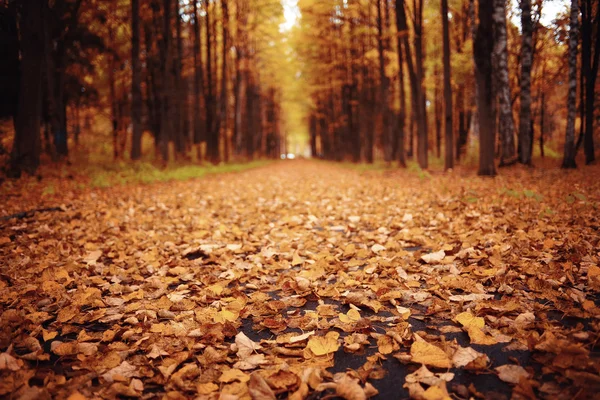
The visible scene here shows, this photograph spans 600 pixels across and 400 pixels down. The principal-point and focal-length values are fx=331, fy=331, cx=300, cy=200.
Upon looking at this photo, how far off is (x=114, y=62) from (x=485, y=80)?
54.7 ft

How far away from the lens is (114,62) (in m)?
16.6

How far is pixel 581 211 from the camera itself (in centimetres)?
407

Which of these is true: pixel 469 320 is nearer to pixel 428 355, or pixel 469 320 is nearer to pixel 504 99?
pixel 428 355

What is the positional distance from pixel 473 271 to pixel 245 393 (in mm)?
2026

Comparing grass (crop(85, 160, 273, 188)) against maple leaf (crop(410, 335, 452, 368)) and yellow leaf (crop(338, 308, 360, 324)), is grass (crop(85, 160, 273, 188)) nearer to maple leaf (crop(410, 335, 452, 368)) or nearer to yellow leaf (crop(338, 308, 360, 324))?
yellow leaf (crop(338, 308, 360, 324))

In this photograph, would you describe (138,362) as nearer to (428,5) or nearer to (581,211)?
(581,211)

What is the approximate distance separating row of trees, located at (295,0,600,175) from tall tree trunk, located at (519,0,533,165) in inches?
1.3

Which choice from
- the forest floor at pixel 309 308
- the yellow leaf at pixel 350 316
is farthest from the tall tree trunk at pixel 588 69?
the yellow leaf at pixel 350 316

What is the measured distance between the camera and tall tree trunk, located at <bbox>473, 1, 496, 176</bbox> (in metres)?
8.30

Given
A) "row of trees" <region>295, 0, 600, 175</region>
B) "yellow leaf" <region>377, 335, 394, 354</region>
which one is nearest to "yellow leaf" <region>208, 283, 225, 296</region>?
"yellow leaf" <region>377, 335, 394, 354</region>

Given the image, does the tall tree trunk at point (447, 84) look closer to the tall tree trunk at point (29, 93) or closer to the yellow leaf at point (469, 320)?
the yellow leaf at point (469, 320)

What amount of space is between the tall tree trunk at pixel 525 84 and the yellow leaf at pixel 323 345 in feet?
38.3

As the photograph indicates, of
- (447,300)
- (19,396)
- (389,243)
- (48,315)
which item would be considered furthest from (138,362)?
(389,243)

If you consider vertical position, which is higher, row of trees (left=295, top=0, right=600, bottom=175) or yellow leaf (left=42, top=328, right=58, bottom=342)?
row of trees (left=295, top=0, right=600, bottom=175)
